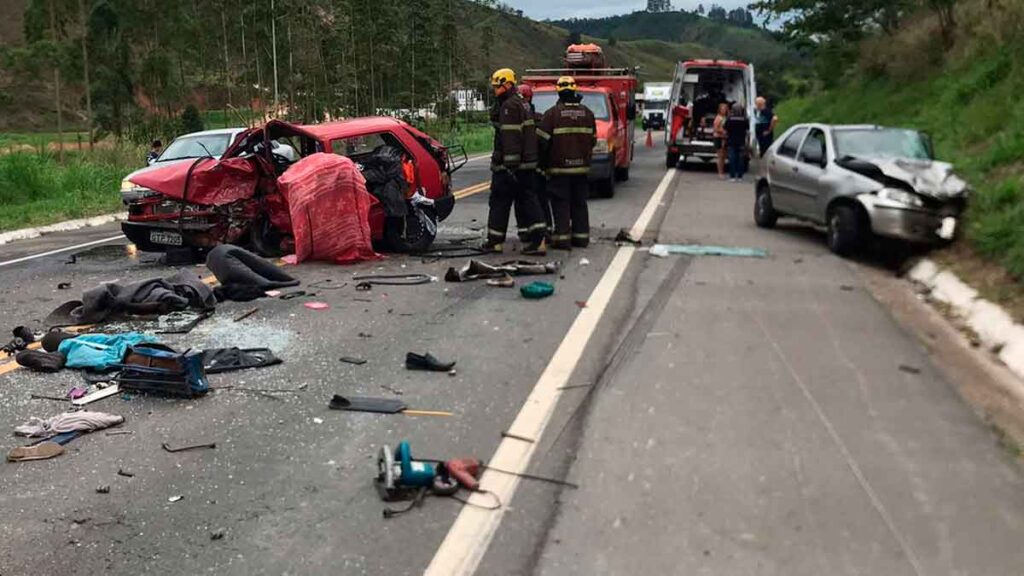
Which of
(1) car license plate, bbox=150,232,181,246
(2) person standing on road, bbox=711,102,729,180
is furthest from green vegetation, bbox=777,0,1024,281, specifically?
(1) car license plate, bbox=150,232,181,246

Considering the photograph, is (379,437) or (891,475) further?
(379,437)

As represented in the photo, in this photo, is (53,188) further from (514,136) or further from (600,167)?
(514,136)

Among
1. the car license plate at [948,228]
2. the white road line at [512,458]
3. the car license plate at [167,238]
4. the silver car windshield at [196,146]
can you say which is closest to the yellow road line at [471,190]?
the silver car windshield at [196,146]

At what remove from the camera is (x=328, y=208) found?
1023cm

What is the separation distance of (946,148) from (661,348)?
9.80m

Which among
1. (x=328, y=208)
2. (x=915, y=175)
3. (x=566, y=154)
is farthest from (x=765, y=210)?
(x=328, y=208)

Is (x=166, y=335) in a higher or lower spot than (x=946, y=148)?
lower

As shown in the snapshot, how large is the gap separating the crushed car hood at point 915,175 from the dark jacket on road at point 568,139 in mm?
3242

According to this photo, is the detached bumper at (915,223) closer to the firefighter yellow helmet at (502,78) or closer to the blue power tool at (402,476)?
the firefighter yellow helmet at (502,78)

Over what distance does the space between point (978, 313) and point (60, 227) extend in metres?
14.1

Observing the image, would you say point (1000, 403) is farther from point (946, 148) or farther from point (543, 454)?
point (946, 148)

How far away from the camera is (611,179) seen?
A: 17.5 metres

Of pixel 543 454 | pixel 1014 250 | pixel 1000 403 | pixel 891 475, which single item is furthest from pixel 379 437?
pixel 1014 250

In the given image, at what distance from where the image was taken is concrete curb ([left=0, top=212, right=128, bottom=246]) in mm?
14305
